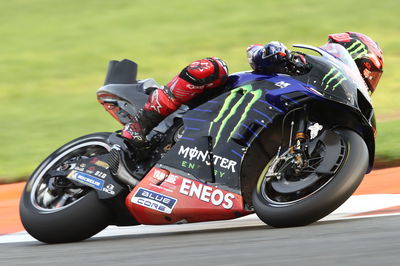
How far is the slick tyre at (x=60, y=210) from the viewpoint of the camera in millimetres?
4816

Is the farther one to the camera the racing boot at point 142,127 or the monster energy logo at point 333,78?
the racing boot at point 142,127

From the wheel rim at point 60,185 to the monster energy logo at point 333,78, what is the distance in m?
1.59

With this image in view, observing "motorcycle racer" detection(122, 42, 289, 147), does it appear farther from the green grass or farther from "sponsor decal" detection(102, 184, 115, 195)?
the green grass

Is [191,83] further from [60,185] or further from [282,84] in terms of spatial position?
[60,185]

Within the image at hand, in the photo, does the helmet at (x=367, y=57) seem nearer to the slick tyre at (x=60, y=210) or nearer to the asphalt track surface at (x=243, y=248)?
the asphalt track surface at (x=243, y=248)

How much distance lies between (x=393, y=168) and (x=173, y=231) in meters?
2.72

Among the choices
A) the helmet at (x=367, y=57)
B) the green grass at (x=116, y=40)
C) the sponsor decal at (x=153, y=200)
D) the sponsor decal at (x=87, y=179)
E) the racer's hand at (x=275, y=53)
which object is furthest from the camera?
the green grass at (x=116, y=40)

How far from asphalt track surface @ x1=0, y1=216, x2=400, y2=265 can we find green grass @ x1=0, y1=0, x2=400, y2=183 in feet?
15.8

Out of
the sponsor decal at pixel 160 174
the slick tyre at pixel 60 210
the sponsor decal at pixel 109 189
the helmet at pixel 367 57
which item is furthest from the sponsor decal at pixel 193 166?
the helmet at pixel 367 57

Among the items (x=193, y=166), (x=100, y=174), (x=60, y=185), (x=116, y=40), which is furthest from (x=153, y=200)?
(x=116, y=40)

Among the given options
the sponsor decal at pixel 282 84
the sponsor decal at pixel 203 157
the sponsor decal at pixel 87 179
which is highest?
the sponsor decal at pixel 282 84

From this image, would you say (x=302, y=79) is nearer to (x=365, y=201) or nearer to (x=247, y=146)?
(x=247, y=146)

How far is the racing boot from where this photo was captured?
192 inches

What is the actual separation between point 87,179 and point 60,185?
9.2 inches
